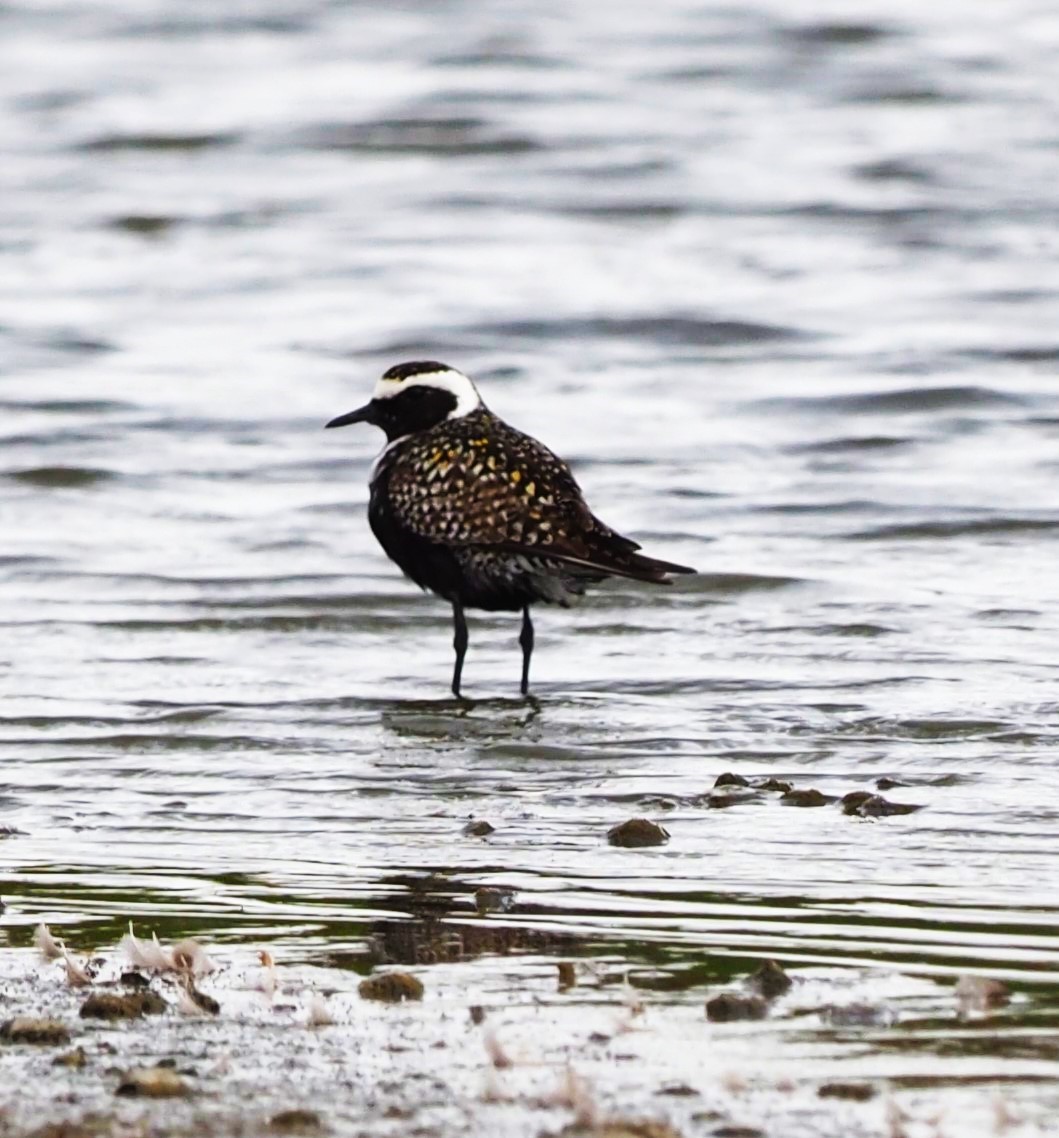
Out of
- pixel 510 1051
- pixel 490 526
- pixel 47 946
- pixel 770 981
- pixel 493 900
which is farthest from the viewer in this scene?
pixel 490 526

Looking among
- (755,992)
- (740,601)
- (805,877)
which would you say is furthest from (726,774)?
(740,601)

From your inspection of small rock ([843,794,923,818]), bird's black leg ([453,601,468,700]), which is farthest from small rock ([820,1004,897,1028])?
bird's black leg ([453,601,468,700])

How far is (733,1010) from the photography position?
460cm

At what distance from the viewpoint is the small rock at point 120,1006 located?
15.1ft

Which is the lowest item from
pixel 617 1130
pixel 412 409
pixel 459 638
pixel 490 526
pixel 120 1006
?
pixel 459 638

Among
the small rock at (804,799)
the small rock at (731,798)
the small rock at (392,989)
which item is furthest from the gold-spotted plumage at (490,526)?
the small rock at (392,989)

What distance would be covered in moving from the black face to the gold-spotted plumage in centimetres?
19

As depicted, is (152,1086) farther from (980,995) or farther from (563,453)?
(563,453)

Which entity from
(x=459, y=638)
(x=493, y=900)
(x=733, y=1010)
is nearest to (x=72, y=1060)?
(x=733, y=1010)

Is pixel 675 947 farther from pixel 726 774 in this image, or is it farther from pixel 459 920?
pixel 726 774

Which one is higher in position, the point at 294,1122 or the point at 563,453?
the point at 294,1122

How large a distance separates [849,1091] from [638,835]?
2144 millimetres

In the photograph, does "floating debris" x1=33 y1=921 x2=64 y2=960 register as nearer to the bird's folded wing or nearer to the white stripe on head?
the bird's folded wing

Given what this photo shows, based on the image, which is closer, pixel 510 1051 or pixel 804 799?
pixel 510 1051
